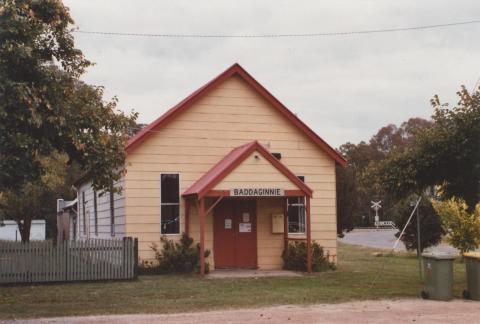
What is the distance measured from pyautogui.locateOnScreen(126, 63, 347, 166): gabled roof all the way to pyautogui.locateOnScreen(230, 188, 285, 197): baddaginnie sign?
3379mm

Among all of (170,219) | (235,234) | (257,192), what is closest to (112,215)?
(170,219)

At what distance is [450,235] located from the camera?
17.0 metres

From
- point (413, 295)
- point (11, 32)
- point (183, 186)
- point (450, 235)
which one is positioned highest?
point (11, 32)

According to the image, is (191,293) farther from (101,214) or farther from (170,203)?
(101,214)

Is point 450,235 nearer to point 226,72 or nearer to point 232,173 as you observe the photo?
point 232,173

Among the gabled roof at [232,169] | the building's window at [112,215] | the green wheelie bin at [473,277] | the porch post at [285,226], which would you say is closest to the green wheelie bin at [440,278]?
the green wheelie bin at [473,277]

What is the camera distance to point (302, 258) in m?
21.5

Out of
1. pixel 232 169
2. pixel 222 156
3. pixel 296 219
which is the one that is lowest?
pixel 296 219

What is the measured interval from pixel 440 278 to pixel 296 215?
907cm

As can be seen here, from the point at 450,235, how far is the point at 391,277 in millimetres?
2968

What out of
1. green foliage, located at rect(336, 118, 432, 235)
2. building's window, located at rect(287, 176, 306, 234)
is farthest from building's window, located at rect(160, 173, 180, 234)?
green foliage, located at rect(336, 118, 432, 235)

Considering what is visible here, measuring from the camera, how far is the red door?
71.2 feet

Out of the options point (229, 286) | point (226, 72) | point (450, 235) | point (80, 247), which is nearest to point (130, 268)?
point (80, 247)

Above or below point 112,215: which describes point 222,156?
above
